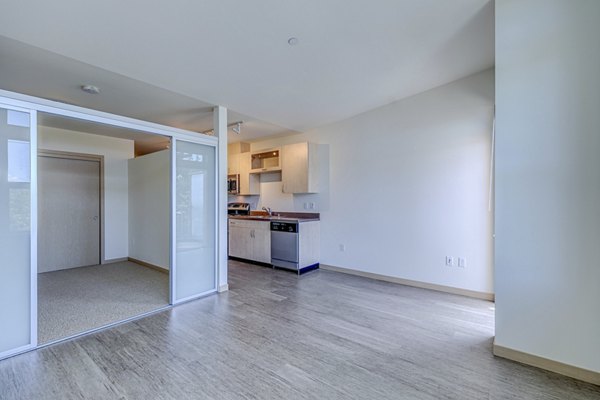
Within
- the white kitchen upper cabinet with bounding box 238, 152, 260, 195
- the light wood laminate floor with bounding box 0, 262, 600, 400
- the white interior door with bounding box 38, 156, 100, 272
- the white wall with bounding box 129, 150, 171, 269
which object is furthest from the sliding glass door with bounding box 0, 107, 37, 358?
the white kitchen upper cabinet with bounding box 238, 152, 260, 195

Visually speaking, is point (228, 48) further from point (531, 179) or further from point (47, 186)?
point (47, 186)

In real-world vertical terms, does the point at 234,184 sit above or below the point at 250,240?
above

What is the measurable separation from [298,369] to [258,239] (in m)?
3.37

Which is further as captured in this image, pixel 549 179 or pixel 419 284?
pixel 419 284

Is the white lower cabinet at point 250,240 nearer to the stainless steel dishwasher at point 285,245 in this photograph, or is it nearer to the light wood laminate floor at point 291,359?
the stainless steel dishwasher at point 285,245

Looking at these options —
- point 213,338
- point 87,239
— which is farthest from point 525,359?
point 87,239

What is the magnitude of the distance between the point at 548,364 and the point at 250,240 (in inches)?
175

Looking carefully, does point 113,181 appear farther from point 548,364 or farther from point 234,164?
point 548,364

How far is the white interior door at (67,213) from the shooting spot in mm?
4777

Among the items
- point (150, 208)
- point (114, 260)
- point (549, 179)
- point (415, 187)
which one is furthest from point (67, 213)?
point (549, 179)

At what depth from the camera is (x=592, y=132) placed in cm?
200

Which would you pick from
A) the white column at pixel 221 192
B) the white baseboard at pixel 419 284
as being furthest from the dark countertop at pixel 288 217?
the white column at pixel 221 192

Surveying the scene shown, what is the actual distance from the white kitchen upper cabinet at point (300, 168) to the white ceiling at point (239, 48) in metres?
1.23

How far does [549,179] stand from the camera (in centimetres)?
213
